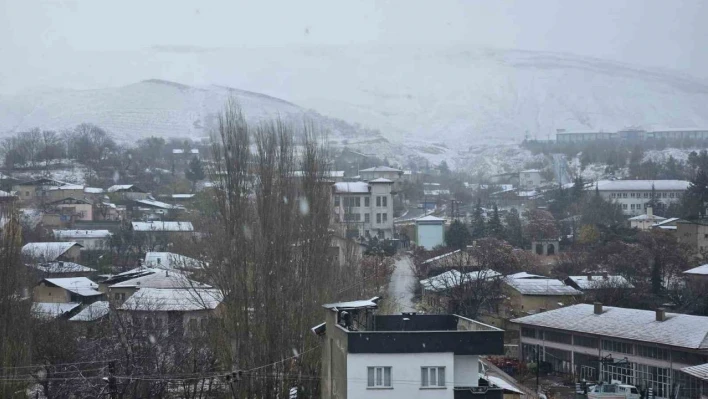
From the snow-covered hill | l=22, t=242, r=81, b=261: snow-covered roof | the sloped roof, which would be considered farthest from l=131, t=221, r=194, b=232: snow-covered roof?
the snow-covered hill

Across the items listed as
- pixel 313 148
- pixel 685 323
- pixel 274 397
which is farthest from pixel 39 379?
pixel 685 323

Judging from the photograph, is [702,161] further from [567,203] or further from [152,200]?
[152,200]

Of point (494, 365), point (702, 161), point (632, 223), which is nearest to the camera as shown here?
point (494, 365)

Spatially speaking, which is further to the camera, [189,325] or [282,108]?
[282,108]

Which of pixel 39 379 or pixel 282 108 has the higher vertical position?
pixel 282 108

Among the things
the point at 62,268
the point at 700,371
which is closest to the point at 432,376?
the point at 700,371

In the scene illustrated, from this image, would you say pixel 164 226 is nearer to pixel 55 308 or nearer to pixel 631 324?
pixel 55 308
